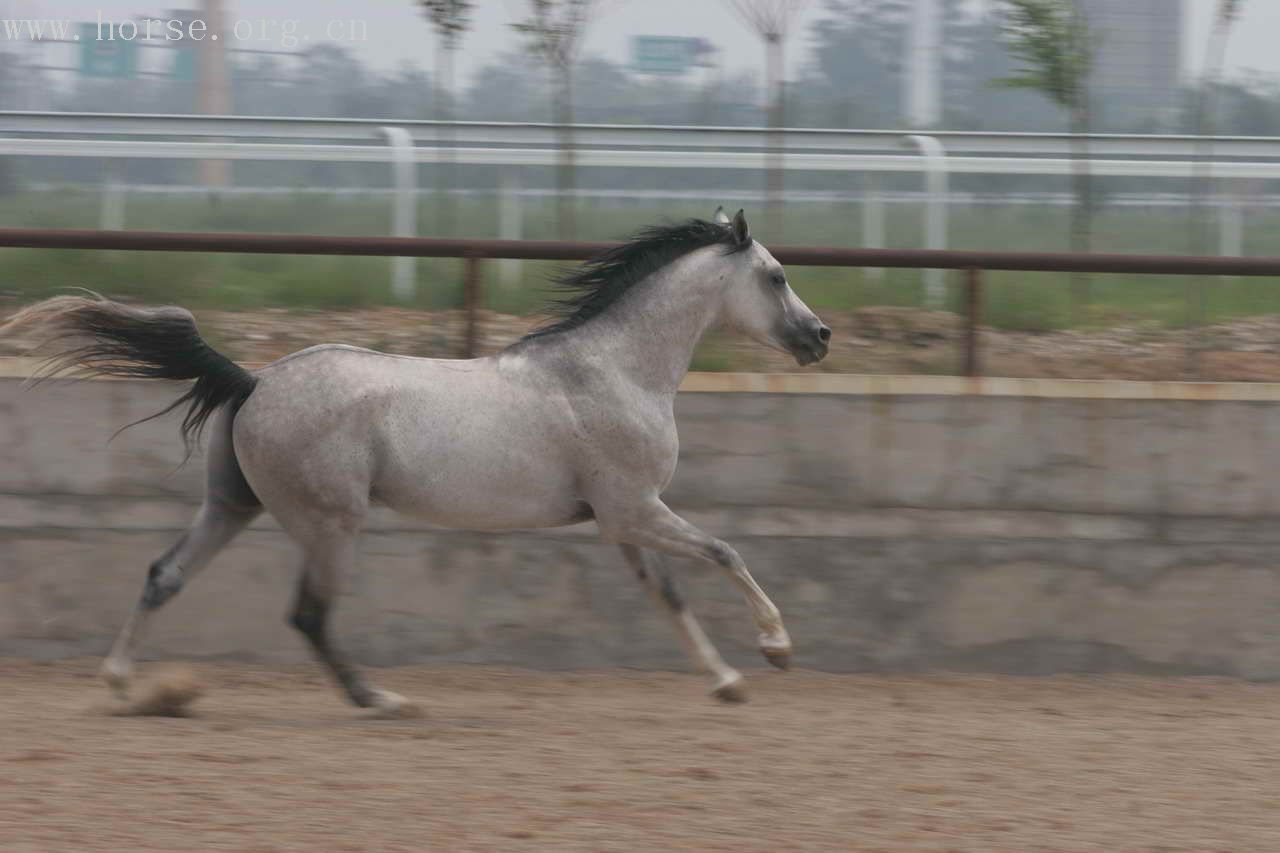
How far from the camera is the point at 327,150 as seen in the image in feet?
31.9

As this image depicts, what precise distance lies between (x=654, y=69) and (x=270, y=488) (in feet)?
21.3

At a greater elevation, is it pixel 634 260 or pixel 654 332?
pixel 634 260

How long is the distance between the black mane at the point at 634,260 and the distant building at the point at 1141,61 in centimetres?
619

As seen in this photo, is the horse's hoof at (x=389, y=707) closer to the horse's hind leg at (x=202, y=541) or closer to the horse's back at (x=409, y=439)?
the horse's back at (x=409, y=439)

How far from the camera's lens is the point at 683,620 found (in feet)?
19.9

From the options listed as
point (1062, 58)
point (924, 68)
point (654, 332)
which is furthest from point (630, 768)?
point (924, 68)

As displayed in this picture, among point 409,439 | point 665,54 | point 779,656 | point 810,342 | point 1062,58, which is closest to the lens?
point 409,439

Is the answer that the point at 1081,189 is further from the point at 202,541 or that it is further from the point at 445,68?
the point at 202,541

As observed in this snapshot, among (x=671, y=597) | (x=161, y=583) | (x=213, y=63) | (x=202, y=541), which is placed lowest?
(x=671, y=597)

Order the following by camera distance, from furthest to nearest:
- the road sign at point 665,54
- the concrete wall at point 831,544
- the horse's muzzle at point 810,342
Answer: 1. the road sign at point 665,54
2. the concrete wall at point 831,544
3. the horse's muzzle at point 810,342

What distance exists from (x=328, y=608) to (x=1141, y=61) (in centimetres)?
844

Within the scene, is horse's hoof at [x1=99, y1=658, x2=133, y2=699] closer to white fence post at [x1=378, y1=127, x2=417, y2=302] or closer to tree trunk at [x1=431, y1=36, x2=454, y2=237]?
white fence post at [x1=378, y1=127, x2=417, y2=302]

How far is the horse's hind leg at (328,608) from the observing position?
18.9ft

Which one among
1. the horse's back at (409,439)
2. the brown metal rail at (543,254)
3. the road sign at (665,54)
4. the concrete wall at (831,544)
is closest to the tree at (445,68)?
the road sign at (665,54)
